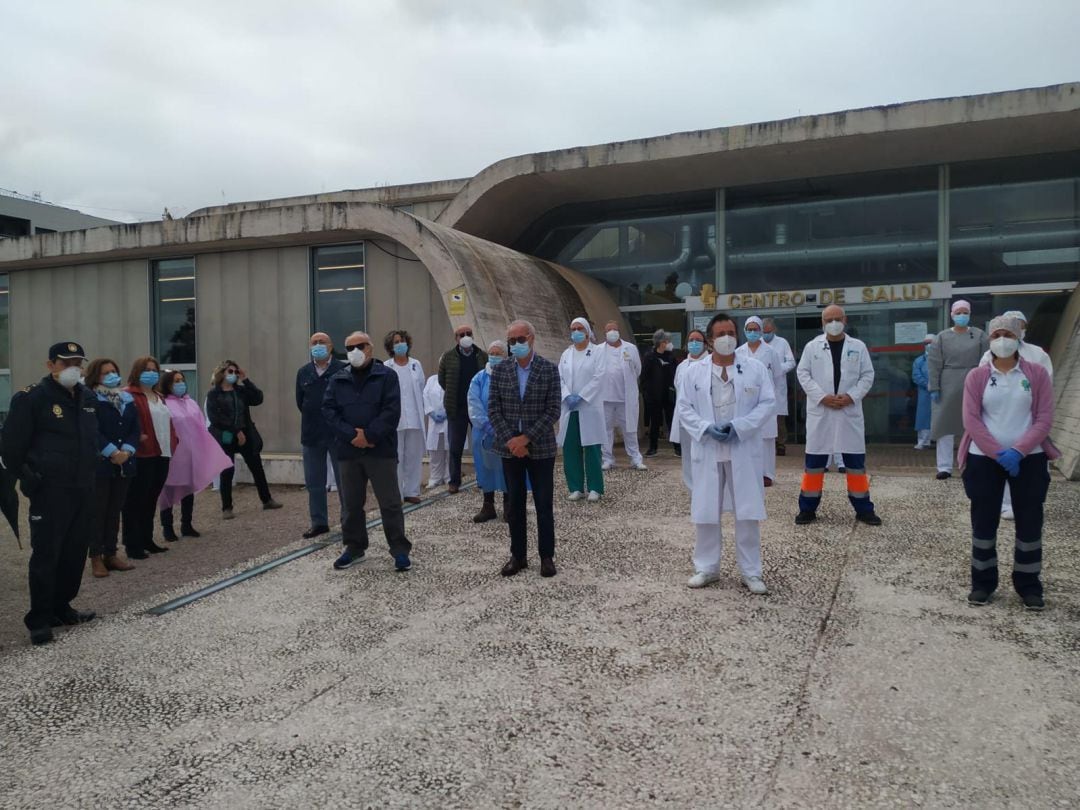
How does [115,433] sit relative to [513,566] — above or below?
above

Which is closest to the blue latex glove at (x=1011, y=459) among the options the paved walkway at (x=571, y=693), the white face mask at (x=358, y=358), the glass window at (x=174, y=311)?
the paved walkway at (x=571, y=693)

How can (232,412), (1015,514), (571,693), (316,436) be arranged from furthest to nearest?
(232,412), (316,436), (1015,514), (571,693)

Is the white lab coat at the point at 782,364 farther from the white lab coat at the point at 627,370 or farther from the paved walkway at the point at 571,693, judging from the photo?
the paved walkway at the point at 571,693

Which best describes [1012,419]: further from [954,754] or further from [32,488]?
[32,488]

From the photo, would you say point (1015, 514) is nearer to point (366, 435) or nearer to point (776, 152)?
point (366, 435)

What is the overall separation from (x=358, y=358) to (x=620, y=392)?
4.62 m

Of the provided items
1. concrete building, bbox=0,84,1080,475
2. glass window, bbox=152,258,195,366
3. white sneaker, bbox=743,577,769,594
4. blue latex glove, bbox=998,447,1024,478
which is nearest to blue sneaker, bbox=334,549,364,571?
white sneaker, bbox=743,577,769,594

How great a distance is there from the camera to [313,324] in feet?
43.3

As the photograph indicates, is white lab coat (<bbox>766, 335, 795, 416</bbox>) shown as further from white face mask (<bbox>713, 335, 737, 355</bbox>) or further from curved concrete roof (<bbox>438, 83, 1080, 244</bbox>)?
white face mask (<bbox>713, 335, 737, 355</bbox>)

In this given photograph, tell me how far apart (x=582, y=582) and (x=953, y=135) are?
34.6ft

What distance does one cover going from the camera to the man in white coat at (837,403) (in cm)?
700

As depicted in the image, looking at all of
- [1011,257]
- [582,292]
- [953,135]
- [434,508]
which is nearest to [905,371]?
[1011,257]

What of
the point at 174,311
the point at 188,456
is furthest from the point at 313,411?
the point at 174,311

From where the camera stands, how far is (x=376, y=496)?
6.57 m
